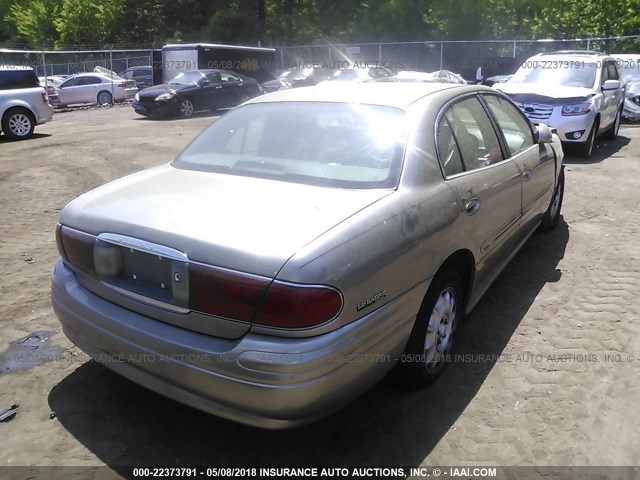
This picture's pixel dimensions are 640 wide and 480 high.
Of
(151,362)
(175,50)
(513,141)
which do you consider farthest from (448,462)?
(175,50)

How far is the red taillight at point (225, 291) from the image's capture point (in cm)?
225

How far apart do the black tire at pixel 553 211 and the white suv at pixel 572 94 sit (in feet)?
14.3

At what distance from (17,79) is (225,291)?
41.9 feet

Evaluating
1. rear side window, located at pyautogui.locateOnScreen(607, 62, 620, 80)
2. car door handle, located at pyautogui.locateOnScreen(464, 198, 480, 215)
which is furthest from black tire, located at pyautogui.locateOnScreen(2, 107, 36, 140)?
rear side window, located at pyautogui.locateOnScreen(607, 62, 620, 80)

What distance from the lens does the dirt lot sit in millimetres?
2707

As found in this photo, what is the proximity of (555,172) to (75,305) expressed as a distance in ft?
14.0

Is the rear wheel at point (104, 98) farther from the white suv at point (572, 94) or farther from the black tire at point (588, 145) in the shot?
the black tire at point (588, 145)

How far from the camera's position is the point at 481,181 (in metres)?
3.49

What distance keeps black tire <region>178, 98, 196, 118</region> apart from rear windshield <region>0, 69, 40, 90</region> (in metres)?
4.92

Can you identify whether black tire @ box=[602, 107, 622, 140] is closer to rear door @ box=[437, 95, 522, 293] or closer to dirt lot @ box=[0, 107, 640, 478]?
dirt lot @ box=[0, 107, 640, 478]

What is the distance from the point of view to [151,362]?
8.20 feet

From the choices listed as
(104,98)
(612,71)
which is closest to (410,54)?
(104,98)

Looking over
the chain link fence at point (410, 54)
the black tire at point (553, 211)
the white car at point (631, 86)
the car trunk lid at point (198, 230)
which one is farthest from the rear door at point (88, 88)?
the car trunk lid at point (198, 230)

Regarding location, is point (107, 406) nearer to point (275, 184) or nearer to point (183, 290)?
point (183, 290)
